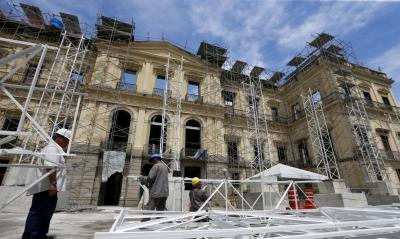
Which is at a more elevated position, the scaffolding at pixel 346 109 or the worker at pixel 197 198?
the scaffolding at pixel 346 109

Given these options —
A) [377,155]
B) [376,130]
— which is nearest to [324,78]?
[376,130]

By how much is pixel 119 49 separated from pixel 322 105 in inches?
684

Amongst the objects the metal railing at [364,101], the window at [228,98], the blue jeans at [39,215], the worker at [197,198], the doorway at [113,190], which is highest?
the window at [228,98]

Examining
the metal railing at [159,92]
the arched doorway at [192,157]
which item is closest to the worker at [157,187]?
the arched doorway at [192,157]

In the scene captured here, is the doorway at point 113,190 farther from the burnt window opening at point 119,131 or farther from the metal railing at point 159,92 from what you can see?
the metal railing at point 159,92

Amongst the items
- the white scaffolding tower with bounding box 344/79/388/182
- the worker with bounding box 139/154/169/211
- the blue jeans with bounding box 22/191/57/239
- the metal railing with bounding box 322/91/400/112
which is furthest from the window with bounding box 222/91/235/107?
the blue jeans with bounding box 22/191/57/239

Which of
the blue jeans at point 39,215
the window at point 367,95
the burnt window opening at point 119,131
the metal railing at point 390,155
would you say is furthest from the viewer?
the window at point 367,95

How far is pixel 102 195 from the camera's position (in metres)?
14.0

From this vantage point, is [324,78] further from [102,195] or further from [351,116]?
[102,195]

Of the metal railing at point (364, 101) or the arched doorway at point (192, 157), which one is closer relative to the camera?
the arched doorway at point (192, 157)

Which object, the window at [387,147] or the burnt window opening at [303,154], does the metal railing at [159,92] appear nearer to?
the burnt window opening at [303,154]

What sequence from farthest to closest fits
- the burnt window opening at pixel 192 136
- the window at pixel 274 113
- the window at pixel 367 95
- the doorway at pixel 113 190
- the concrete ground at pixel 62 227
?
the window at pixel 274 113 → the window at pixel 367 95 → the burnt window opening at pixel 192 136 → the doorway at pixel 113 190 → the concrete ground at pixel 62 227

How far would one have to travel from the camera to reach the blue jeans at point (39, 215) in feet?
9.18

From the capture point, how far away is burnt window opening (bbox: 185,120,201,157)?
54.0 feet
